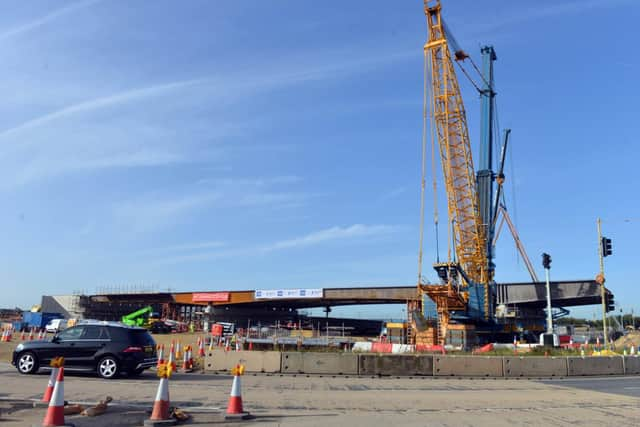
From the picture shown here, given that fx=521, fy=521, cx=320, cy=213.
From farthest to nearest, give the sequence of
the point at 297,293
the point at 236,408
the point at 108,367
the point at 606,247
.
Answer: the point at 297,293 < the point at 606,247 < the point at 108,367 < the point at 236,408

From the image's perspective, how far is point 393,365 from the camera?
61.1 ft

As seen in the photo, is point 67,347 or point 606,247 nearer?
point 67,347

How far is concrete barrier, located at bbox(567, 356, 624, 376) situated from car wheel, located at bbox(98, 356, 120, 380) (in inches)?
652

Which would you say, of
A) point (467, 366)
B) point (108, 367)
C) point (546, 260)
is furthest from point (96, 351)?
point (546, 260)

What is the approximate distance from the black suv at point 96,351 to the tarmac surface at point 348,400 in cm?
38

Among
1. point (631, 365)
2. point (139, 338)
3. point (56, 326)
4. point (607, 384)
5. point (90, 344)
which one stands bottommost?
point (607, 384)

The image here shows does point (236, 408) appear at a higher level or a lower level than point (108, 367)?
lower

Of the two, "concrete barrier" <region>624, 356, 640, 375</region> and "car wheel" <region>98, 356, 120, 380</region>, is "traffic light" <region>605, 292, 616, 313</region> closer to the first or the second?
"concrete barrier" <region>624, 356, 640, 375</region>

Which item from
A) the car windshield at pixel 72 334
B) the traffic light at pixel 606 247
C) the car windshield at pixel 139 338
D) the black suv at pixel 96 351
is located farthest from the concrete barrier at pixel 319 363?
the traffic light at pixel 606 247

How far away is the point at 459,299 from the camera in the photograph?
171 ft

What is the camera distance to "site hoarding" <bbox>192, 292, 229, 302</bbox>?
75.4 m

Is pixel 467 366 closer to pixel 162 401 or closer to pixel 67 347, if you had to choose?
pixel 162 401

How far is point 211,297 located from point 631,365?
62322mm

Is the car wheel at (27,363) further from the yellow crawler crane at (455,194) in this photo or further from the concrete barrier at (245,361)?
the yellow crawler crane at (455,194)
